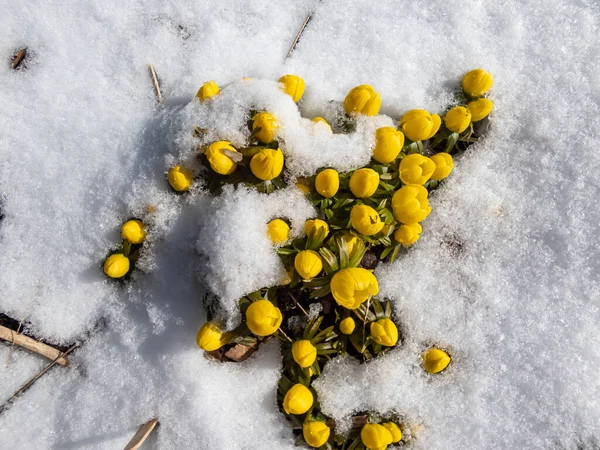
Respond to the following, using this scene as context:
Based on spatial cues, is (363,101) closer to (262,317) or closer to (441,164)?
(441,164)

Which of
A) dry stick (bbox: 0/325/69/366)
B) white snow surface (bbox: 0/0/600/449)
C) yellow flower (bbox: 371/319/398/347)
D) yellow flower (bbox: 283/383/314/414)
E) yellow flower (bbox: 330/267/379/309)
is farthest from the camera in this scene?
dry stick (bbox: 0/325/69/366)

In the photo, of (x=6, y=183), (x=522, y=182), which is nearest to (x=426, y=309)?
(x=522, y=182)

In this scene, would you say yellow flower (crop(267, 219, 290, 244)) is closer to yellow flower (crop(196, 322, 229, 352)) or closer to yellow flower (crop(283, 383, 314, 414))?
yellow flower (crop(196, 322, 229, 352))

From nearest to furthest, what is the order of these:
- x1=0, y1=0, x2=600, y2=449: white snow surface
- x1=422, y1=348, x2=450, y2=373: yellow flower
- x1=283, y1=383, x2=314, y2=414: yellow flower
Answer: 1. x1=283, y1=383, x2=314, y2=414: yellow flower
2. x1=422, y1=348, x2=450, y2=373: yellow flower
3. x1=0, y1=0, x2=600, y2=449: white snow surface

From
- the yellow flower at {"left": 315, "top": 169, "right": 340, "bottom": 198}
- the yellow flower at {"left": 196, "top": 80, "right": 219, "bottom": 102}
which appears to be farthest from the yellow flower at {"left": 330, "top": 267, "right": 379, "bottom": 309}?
the yellow flower at {"left": 196, "top": 80, "right": 219, "bottom": 102}

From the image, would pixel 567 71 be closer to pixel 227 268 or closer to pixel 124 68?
pixel 227 268

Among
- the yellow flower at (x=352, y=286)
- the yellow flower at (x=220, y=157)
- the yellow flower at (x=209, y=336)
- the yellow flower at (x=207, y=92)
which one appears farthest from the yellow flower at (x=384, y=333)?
the yellow flower at (x=207, y=92)
